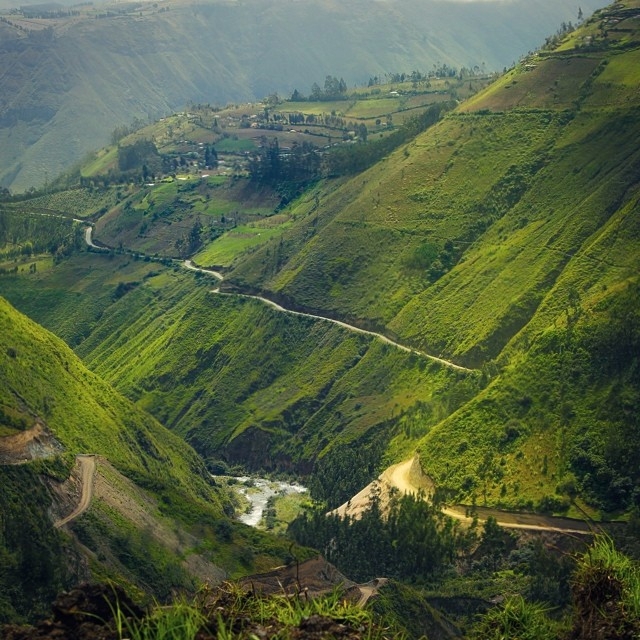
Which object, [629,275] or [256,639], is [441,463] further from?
[256,639]

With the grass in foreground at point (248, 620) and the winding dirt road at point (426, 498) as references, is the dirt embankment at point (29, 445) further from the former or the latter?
the grass in foreground at point (248, 620)

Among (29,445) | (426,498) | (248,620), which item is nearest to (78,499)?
(29,445)

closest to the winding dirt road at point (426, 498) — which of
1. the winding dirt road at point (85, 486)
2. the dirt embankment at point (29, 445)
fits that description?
the winding dirt road at point (85, 486)

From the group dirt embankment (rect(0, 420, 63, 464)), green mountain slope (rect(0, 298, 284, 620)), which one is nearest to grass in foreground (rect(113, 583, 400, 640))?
green mountain slope (rect(0, 298, 284, 620))

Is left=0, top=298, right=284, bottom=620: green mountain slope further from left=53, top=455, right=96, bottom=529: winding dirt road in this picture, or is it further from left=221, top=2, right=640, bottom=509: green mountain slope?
left=221, top=2, right=640, bottom=509: green mountain slope

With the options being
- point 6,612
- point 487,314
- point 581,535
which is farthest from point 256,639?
point 487,314
